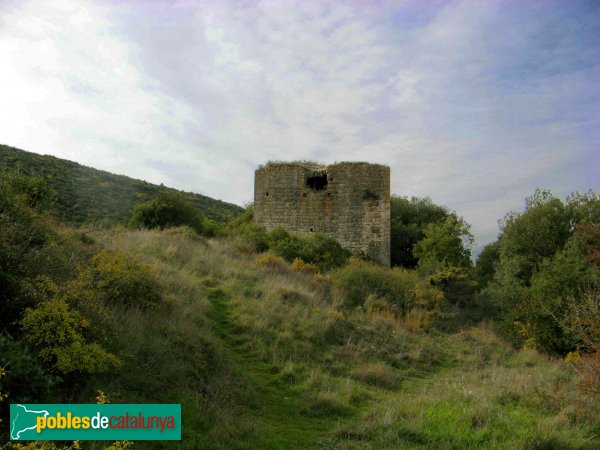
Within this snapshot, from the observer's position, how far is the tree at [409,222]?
65.9 ft

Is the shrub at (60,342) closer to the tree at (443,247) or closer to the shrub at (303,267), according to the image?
the shrub at (303,267)

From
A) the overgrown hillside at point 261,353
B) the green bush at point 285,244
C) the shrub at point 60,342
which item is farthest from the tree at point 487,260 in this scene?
the shrub at point 60,342

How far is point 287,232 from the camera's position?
17.5m

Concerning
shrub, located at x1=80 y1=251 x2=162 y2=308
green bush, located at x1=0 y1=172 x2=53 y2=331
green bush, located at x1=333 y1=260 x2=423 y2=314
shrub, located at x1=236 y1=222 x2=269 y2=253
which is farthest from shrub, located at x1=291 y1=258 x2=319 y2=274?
green bush, located at x1=0 y1=172 x2=53 y2=331

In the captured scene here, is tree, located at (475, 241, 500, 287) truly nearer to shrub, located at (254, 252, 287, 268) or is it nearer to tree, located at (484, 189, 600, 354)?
tree, located at (484, 189, 600, 354)

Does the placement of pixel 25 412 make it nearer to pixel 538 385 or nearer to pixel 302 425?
pixel 302 425

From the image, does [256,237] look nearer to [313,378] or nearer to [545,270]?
[545,270]

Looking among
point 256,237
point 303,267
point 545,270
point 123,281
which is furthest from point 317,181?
point 123,281

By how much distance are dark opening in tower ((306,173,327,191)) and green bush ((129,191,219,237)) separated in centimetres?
426

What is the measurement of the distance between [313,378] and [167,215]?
38.0 ft

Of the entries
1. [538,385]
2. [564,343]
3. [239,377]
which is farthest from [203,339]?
[564,343]

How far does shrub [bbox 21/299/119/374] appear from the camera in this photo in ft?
12.9

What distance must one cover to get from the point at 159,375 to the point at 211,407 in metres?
0.65

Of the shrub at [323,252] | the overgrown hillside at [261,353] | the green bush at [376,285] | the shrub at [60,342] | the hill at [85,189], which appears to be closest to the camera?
the shrub at [60,342]
